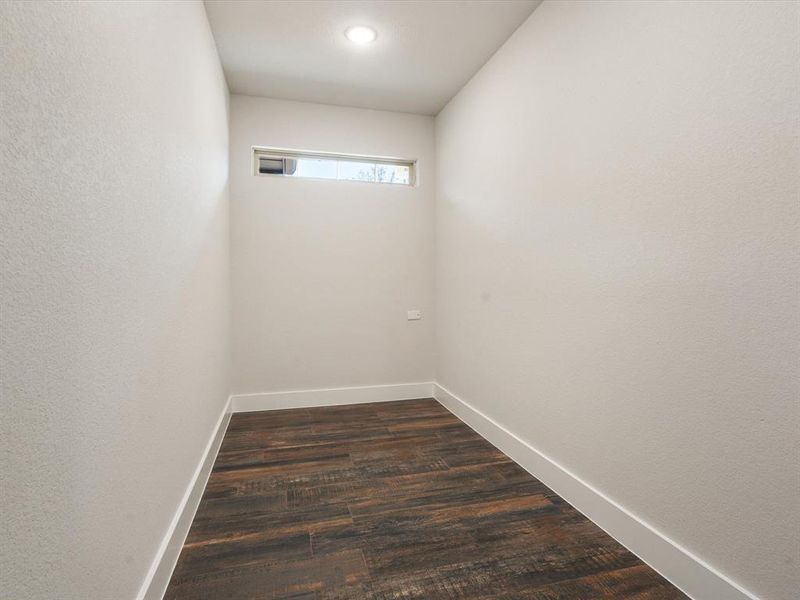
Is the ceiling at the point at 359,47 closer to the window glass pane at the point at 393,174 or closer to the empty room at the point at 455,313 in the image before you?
the empty room at the point at 455,313

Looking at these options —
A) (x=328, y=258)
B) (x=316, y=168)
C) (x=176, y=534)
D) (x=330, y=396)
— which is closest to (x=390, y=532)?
(x=176, y=534)

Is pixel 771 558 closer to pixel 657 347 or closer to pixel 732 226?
pixel 657 347

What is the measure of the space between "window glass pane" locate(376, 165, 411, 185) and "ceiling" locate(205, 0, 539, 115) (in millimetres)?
570

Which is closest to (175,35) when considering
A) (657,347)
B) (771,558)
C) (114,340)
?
(114,340)

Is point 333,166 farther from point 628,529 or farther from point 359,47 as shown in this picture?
point 628,529

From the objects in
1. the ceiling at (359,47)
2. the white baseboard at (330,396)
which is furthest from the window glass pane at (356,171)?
the white baseboard at (330,396)

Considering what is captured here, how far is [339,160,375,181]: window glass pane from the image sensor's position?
388cm

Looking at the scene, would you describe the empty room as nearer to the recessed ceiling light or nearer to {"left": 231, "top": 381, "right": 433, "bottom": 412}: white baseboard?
the recessed ceiling light

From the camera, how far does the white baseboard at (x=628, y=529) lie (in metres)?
1.45

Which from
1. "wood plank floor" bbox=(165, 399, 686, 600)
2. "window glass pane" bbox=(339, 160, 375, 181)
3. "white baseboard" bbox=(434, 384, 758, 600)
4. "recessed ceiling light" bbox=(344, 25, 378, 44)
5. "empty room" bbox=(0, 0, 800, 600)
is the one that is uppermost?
"recessed ceiling light" bbox=(344, 25, 378, 44)

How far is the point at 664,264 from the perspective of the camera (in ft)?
5.35

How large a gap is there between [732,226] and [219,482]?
268 cm

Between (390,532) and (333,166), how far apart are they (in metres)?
3.07

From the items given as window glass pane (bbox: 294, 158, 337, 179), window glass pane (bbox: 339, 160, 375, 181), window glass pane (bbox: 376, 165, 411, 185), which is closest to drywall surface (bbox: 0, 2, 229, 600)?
window glass pane (bbox: 294, 158, 337, 179)
